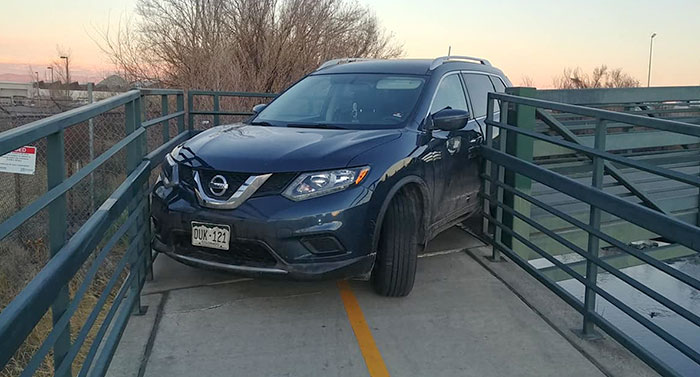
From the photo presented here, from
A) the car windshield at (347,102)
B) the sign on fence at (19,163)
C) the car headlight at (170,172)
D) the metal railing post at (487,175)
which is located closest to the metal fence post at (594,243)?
the car windshield at (347,102)

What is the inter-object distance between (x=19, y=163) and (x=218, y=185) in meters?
1.28

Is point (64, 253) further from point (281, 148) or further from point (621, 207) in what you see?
point (621, 207)

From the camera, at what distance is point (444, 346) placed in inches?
159

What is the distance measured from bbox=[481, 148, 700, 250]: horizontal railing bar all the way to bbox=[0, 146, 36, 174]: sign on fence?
12.0 feet

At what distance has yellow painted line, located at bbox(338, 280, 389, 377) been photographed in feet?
12.3

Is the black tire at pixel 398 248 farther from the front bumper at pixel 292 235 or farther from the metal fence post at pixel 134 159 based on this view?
the metal fence post at pixel 134 159

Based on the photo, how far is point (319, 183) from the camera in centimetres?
414

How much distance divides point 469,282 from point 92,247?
10.9ft

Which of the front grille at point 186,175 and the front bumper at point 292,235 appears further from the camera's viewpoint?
the front grille at point 186,175

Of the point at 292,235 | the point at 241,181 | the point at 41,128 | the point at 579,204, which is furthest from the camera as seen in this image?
the point at 579,204

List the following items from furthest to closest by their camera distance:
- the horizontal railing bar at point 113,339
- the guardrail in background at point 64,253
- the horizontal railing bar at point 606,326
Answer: the horizontal railing bar at point 606,326, the horizontal railing bar at point 113,339, the guardrail in background at point 64,253

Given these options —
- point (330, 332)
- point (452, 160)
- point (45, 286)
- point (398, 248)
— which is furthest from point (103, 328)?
point (452, 160)

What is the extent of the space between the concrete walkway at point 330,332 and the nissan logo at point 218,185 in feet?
3.15

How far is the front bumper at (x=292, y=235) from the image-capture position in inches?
160
